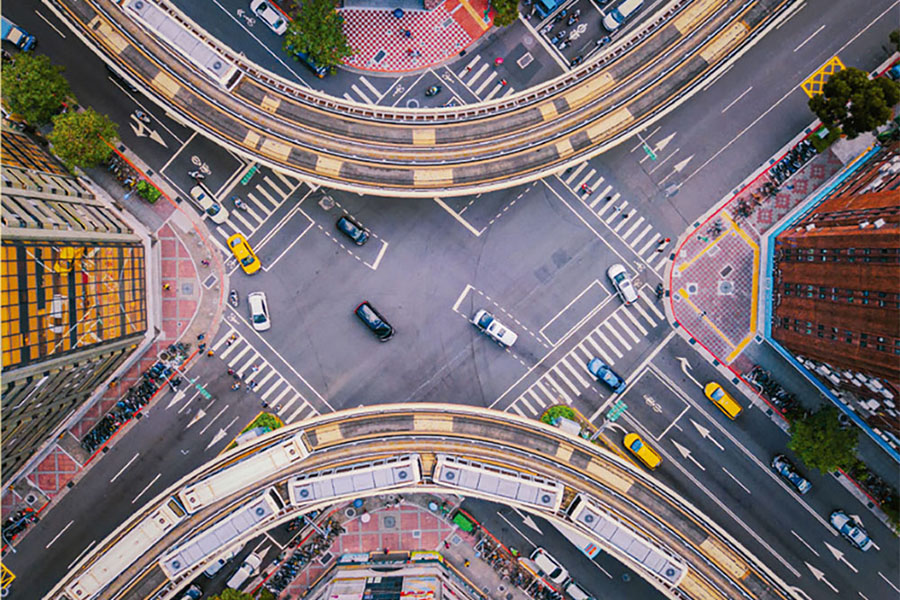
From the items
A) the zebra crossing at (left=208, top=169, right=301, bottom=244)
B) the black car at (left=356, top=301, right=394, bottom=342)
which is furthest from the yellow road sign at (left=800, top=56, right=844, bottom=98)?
the zebra crossing at (left=208, top=169, right=301, bottom=244)

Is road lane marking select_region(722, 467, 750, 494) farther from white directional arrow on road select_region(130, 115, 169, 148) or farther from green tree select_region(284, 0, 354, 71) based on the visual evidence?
white directional arrow on road select_region(130, 115, 169, 148)

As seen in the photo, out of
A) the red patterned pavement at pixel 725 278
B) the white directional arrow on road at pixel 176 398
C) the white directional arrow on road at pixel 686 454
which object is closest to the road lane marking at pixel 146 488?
the white directional arrow on road at pixel 176 398

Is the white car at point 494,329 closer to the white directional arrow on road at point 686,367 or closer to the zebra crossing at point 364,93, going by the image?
the white directional arrow on road at point 686,367

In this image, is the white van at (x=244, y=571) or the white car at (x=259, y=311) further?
the white van at (x=244, y=571)

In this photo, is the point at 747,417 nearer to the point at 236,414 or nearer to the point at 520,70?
the point at 520,70

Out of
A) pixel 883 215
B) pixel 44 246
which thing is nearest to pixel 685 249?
pixel 883 215
